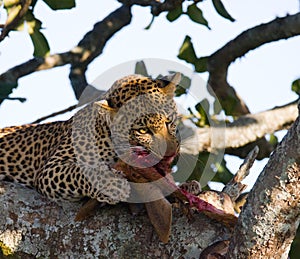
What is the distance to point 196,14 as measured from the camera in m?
6.43

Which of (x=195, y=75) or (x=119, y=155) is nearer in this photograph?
(x=119, y=155)

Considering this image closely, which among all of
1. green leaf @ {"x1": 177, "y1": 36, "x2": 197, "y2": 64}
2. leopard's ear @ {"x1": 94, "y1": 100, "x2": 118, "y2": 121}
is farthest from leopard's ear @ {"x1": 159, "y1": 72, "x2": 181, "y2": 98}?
green leaf @ {"x1": 177, "y1": 36, "x2": 197, "y2": 64}

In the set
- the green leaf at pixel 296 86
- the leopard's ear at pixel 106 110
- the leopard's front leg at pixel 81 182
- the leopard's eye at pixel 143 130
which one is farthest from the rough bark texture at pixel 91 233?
the green leaf at pixel 296 86

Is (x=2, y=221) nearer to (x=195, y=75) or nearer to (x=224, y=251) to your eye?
(x=224, y=251)

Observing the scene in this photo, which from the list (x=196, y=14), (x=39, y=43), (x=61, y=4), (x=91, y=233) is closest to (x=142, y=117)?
(x=91, y=233)

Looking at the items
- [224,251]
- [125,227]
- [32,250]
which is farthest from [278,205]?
[32,250]

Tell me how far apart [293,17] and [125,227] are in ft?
9.10

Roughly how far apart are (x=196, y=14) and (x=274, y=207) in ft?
9.97

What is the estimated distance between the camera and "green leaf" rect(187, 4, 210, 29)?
6375mm

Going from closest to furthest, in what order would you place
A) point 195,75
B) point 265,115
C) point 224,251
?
point 224,251 → point 195,75 → point 265,115

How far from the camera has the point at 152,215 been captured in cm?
418

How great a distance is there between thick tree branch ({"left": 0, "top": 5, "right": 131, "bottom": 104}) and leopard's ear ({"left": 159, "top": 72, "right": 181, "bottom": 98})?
169 cm

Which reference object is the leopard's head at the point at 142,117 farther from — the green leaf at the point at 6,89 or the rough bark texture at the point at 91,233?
the green leaf at the point at 6,89

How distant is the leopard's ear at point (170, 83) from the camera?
5.08 meters
